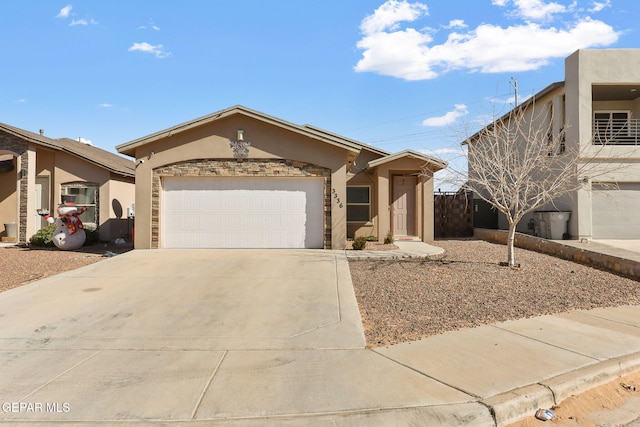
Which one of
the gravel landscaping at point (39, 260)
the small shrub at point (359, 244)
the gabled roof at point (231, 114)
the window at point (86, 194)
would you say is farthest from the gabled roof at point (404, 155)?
the window at point (86, 194)

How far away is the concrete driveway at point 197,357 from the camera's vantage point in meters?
3.61

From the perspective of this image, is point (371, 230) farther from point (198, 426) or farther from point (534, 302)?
point (198, 426)

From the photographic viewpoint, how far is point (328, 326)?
19.3 ft

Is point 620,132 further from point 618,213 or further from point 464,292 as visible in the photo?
point 464,292

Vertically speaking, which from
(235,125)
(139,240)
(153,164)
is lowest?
(139,240)

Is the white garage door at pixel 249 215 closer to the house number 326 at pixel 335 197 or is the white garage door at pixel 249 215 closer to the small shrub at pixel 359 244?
the house number 326 at pixel 335 197

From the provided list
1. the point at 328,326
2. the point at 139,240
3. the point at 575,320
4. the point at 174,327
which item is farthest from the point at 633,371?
the point at 139,240

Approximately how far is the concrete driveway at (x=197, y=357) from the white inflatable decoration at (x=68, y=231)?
6091mm

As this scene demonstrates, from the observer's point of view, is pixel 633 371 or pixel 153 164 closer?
pixel 633 371

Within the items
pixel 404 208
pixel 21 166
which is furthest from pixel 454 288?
pixel 21 166

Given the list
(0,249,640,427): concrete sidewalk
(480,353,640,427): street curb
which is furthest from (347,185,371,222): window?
(480,353,640,427): street curb

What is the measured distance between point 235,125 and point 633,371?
11.3 metres

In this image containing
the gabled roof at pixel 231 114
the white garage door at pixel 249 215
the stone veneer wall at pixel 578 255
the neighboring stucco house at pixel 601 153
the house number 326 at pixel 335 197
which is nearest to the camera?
the stone veneer wall at pixel 578 255

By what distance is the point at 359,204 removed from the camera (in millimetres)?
16422
